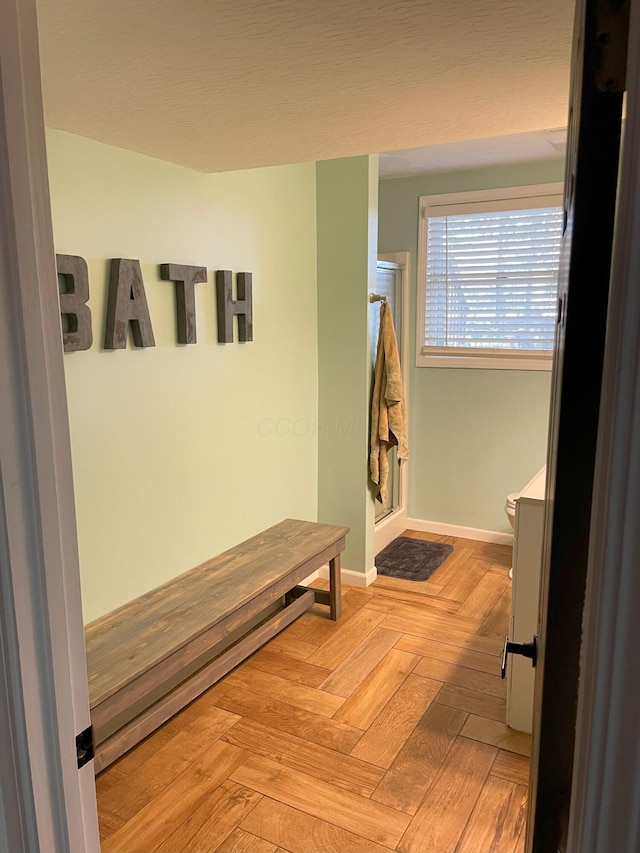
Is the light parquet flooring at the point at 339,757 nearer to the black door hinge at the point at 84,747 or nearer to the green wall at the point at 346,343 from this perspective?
the green wall at the point at 346,343

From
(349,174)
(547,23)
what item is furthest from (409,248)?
(547,23)

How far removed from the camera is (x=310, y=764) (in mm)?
2260

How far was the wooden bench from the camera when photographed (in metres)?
2.06

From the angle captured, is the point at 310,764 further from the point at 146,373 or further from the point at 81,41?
the point at 81,41

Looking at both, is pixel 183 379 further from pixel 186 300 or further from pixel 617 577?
pixel 617 577

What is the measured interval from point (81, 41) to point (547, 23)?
897mm

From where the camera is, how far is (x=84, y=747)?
1.03m

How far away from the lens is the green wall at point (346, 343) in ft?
11.4

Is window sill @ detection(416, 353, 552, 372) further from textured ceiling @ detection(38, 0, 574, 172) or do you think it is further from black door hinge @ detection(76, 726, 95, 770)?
black door hinge @ detection(76, 726, 95, 770)

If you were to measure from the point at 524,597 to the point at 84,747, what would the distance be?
1.77 meters

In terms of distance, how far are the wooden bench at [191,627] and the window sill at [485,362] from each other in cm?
169

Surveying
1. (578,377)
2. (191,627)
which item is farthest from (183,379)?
(578,377)

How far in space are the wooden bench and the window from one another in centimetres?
180

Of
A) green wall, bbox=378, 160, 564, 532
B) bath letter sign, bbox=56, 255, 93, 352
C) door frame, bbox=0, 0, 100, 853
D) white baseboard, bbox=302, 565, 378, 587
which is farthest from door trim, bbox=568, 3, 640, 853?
green wall, bbox=378, 160, 564, 532
